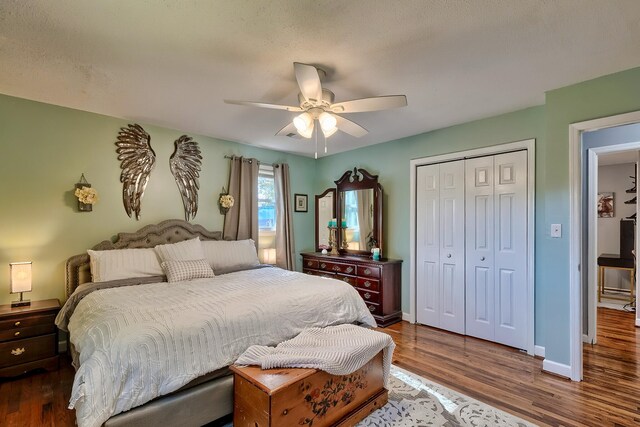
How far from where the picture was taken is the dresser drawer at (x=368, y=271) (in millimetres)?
3982

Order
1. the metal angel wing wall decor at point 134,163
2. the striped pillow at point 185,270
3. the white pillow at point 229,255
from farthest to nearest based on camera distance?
the white pillow at point 229,255, the metal angel wing wall decor at point 134,163, the striped pillow at point 185,270

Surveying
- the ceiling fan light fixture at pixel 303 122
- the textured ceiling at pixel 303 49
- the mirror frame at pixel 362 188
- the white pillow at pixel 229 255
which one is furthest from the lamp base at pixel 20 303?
the mirror frame at pixel 362 188

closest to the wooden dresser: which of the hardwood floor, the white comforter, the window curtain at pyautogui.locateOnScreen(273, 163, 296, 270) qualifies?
the hardwood floor

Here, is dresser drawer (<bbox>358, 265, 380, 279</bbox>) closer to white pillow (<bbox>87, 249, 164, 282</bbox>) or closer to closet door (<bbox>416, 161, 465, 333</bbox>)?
closet door (<bbox>416, 161, 465, 333</bbox>)

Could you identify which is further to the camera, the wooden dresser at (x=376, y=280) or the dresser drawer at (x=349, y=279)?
the dresser drawer at (x=349, y=279)

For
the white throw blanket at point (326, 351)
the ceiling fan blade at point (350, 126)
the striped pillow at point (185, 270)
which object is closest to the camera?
the white throw blanket at point (326, 351)

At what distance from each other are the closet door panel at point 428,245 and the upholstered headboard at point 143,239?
2.73 meters

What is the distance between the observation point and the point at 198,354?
1.83 metres

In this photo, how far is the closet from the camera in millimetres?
3203

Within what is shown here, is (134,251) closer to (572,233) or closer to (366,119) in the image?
(366,119)

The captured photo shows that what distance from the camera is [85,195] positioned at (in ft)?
10.3

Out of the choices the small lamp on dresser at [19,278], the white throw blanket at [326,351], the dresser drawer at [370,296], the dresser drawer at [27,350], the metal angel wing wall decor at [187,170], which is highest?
the metal angel wing wall decor at [187,170]

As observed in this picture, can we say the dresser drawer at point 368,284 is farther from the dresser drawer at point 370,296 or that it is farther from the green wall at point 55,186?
the green wall at point 55,186

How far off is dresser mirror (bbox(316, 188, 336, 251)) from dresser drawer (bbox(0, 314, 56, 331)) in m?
3.43
